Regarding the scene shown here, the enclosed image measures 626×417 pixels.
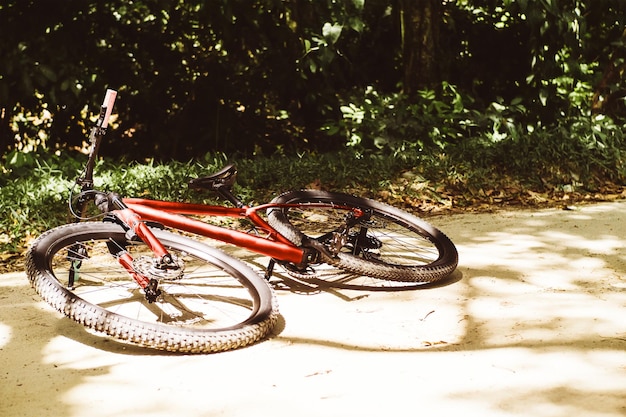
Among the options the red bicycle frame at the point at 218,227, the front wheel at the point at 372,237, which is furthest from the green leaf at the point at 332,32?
the red bicycle frame at the point at 218,227

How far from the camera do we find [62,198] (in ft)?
16.7

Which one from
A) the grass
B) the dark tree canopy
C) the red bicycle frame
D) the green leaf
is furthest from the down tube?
the dark tree canopy

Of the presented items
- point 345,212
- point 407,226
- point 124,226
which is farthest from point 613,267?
point 124,226

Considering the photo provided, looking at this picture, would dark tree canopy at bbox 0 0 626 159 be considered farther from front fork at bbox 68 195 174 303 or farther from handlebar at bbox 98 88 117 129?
front fork at bbox 68 195 174 303

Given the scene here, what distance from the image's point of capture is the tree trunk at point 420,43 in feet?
24.0

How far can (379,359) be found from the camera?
8.63 feet

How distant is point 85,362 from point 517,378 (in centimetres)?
163

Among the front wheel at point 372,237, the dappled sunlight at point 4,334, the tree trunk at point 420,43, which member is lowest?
the dappled sunlight at point 4,334

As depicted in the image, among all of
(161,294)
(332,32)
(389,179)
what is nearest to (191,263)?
(161,294)

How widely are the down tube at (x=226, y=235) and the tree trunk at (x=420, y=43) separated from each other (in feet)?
14.9

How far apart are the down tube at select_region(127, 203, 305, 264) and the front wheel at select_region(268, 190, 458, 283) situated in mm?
80

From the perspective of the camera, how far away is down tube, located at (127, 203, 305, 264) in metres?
3.14

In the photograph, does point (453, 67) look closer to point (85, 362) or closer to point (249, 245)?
point (249, 245)

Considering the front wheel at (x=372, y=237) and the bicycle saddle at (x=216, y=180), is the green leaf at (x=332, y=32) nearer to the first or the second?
the front wheel at (x=372, y=237)
